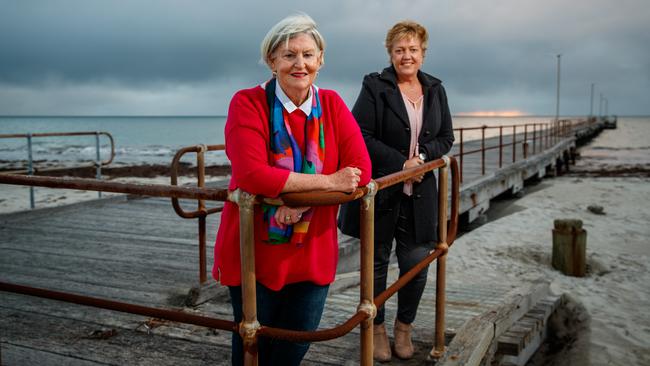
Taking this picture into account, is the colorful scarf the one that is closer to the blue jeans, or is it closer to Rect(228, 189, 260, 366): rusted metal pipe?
A: Rect(228, 189, 260, 366): rusted metal pipe

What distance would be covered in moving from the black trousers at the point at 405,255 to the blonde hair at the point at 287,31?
3.78 ft

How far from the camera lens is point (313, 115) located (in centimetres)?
167

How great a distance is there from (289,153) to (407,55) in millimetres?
1152

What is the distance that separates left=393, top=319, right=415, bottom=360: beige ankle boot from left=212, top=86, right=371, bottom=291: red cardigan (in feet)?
3.37

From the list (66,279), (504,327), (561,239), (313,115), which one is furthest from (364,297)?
(561,239)

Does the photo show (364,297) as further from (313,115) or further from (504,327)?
(504,327)

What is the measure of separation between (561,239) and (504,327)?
3652 mm

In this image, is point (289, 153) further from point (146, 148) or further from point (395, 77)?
point (146, 148)

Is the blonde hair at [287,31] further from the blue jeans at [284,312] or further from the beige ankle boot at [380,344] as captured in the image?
the beige ankle boot at [380,344]

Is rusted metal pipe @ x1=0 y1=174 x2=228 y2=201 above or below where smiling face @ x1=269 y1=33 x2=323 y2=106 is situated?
below

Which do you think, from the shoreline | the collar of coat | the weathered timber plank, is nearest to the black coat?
the collar of coat

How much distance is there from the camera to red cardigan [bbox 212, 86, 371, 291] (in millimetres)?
1521

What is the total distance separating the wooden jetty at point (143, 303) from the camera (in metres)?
2.68

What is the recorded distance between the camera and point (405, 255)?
2609 mm
